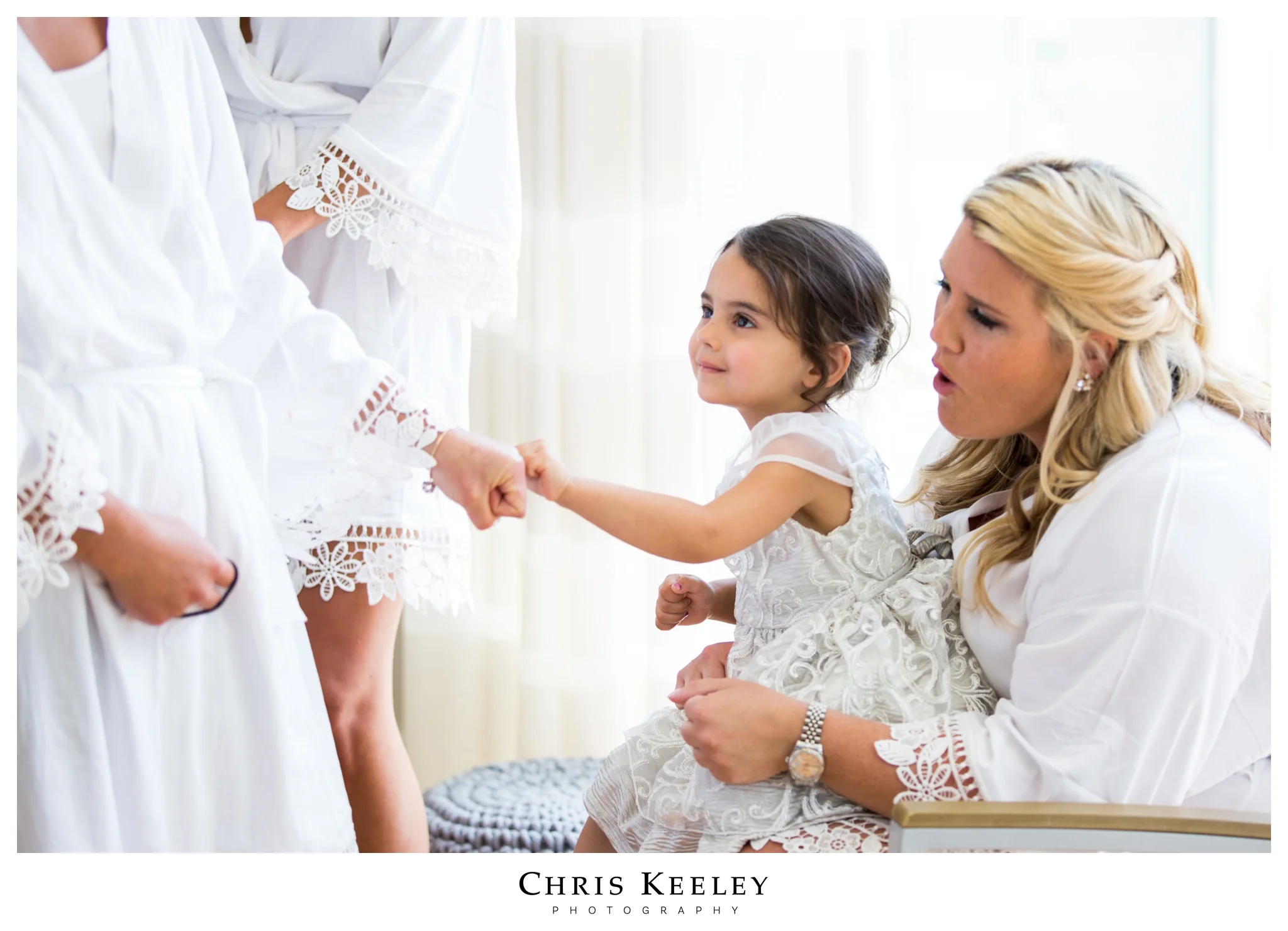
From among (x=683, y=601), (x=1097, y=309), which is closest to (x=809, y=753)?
(x=683, y=601)

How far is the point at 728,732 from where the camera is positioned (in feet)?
3.38

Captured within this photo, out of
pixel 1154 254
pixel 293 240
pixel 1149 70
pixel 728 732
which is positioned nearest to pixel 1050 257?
pixel 1154 254

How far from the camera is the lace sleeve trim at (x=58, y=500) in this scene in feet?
2.76

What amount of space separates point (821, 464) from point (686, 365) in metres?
1.03

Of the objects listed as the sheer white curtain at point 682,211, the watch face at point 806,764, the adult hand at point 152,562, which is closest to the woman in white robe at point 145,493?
the adult hand at point 152,562

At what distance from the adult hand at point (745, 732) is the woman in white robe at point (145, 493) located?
14.0 inches

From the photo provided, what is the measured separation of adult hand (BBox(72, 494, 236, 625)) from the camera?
0.87 metres

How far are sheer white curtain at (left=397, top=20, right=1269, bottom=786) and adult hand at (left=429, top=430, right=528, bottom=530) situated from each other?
0.97m

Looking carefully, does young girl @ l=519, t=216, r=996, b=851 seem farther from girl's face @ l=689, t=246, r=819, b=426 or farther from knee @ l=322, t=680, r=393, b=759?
knee @ l=322, t=680, r=393, b=759

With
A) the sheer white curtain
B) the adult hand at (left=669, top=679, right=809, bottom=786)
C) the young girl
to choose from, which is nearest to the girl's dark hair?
the young girl

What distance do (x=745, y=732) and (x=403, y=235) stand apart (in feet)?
2.12

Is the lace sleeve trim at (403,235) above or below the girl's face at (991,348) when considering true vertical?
above

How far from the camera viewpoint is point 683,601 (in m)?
1.33

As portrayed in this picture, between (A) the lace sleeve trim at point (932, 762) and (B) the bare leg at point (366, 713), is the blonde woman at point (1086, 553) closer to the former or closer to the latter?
(A) the lace sleeve trim at point (932, 762)
